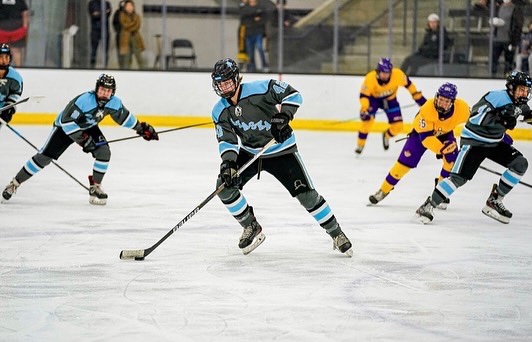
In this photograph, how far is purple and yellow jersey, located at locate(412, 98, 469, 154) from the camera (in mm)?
6633

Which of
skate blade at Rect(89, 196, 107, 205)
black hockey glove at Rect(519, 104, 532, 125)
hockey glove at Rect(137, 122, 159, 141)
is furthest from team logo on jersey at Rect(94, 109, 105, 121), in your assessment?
black hockey glove at Rect(519, 104, 532, 125)

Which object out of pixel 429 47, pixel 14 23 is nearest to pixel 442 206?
pixel 429 47

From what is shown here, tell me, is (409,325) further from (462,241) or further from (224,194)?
(462,241)

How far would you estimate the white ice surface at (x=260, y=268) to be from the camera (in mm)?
3773

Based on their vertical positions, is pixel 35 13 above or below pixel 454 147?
above

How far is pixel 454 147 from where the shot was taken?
677 cm

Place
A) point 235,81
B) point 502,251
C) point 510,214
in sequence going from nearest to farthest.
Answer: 1. point 235,81
2. point 502,251
3. point 510,214

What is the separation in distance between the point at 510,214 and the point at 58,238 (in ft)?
9.11

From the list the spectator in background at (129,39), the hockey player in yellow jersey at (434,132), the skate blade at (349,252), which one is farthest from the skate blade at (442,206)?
the spectator in background at (129,39)

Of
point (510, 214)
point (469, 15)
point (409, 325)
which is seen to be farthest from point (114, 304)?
point (469, 15)

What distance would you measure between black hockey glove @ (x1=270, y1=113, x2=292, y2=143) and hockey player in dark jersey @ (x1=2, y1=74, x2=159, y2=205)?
6.44ft

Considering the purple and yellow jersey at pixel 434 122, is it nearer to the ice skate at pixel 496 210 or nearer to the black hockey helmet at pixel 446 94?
the black hockey helmet at pixel 446 94

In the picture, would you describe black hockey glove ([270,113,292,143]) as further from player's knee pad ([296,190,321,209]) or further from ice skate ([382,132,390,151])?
ice skate ([382,132,390,151])

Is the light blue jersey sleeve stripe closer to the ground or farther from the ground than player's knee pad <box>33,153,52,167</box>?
farther from the ground
